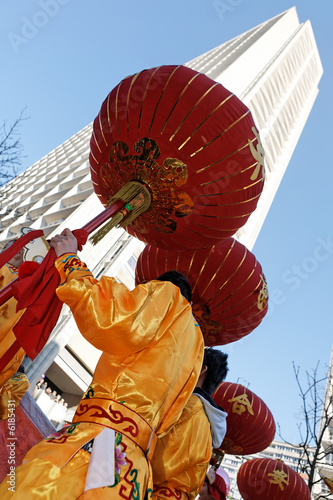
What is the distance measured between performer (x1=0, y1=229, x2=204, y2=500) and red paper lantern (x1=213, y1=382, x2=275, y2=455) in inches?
114

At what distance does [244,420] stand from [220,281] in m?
2.00

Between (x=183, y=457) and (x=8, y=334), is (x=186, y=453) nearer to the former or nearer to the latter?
(x=183, y=457)

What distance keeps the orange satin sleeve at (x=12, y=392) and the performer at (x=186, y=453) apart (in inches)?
48.9

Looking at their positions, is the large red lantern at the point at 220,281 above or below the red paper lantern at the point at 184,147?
below

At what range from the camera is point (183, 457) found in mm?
1931

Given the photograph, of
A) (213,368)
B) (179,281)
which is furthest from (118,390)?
(213,368)

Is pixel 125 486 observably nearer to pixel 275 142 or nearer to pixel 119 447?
pixel 119 447

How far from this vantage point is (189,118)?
2252mm

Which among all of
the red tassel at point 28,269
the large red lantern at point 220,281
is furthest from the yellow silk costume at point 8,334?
the large red lantern at point 220,281

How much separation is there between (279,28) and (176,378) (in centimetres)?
3980

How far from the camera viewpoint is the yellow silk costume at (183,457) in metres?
1.88

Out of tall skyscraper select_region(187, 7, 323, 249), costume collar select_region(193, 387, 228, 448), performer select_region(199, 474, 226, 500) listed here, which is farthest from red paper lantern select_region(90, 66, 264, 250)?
tall skyscraper select_region(187, 7, 323, 249)

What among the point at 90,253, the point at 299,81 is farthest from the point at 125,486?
the point at 299,81

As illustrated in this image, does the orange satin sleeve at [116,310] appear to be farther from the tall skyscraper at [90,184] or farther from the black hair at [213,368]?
the tall skyscraper at [90,184]
